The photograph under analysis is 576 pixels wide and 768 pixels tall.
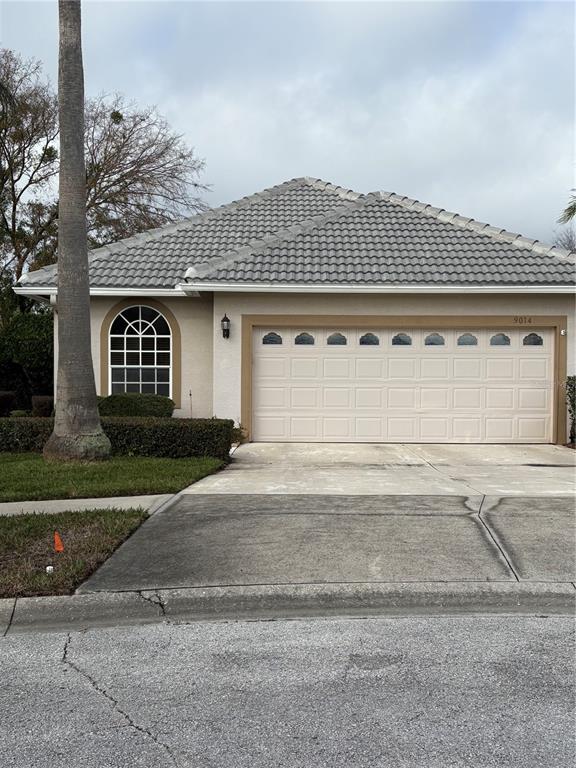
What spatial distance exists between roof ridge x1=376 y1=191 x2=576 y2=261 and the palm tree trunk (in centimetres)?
881

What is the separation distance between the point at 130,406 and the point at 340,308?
184 inches

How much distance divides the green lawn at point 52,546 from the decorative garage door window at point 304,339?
7326mm

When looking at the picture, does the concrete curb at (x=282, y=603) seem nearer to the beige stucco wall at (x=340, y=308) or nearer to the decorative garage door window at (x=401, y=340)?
the beige stucco wall at (x=340, y=308)

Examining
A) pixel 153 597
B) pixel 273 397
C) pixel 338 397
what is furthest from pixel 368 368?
pixel 153 597

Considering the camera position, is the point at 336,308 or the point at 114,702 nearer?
the point at 114,702

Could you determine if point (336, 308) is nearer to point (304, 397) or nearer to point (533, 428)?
point (304, 397)

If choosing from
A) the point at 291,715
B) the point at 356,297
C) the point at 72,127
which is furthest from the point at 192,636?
the point at 356,297

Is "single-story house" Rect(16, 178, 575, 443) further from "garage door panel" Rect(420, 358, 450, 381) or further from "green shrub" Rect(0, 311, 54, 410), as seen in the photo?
"green shrub" Rect(0, 311, 54, 410)

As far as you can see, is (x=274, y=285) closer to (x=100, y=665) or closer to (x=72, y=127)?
(x=72, y=127)

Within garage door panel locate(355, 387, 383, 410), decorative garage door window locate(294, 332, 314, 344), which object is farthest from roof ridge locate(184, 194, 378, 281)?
garage door panel locate(355, 387, 383, 410)

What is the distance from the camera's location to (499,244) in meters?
15.1

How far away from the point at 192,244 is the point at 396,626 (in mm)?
12554

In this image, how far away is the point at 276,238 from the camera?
50.2 ft

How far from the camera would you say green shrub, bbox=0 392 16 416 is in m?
17.9
